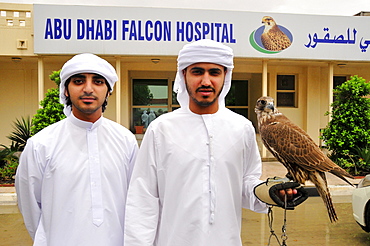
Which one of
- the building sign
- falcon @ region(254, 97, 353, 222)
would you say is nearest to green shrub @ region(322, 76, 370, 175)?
the building sign

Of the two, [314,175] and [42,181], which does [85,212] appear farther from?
[314,175]

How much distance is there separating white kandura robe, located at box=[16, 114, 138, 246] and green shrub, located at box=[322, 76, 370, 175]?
8238 millimetres

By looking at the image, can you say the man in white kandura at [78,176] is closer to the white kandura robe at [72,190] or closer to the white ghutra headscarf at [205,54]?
the white kandura robe at [72,190]

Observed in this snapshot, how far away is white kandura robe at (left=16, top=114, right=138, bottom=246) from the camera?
2164 millimetres

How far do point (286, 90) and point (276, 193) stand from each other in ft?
41.2

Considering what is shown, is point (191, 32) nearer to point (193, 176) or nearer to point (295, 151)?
point (295, 151)

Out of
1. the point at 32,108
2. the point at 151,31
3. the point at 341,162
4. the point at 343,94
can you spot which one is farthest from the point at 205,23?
the point at 32,108

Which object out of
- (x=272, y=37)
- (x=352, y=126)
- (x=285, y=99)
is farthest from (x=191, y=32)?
(x=285, y=99)

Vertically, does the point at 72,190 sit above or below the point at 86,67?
below

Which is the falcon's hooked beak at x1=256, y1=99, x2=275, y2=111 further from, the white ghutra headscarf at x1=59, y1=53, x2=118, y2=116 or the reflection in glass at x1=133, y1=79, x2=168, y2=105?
the reflection in glass at x1=133, y1=79, x2=168, y2=105

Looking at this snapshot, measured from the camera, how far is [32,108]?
1254 centimetres

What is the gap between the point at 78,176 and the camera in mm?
2209

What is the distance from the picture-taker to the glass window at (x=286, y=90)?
13.8 meters

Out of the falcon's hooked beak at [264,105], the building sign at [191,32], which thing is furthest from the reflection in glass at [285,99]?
the falcon's hooked beak at [264,105]
